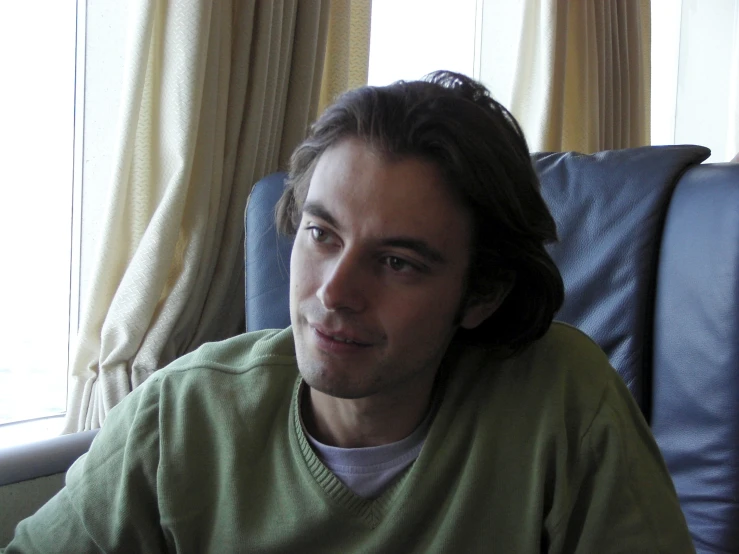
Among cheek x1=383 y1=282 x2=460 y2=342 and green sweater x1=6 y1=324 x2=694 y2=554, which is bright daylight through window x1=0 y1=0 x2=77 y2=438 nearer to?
green sweater x1=6 y1=324 x2=694 y2=554

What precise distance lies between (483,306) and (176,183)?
2.61 feet

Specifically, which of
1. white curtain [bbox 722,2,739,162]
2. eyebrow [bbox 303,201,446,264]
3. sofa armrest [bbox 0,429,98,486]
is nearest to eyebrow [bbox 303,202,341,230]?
eyebrow [bbox 303,201,446,264]

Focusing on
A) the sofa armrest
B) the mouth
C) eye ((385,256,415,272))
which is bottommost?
the sofa armrest

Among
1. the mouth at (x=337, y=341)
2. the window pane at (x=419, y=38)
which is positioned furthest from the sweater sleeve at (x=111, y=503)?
the window pane at (x=419, y=38)

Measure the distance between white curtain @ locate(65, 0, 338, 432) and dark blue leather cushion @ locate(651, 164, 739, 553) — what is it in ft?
3.18

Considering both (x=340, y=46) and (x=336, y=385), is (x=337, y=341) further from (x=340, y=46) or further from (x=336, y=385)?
(x=340, y=46)

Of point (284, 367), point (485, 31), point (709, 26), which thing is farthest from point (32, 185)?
point (709, 26)

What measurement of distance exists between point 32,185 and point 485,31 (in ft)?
5.68

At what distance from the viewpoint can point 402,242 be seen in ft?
3.12

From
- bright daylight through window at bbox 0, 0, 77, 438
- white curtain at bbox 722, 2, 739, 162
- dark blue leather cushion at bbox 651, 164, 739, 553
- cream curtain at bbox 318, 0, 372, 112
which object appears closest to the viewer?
dark blue leather cushion at bbox 651, 164, 739, 553

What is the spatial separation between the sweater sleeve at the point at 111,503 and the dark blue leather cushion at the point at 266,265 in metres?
0.50

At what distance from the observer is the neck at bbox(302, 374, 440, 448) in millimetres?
1069

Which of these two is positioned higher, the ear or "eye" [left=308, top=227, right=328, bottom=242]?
"eye" [left=308, top=227, right=328, bottom=242]

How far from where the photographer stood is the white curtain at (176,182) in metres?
1.60
